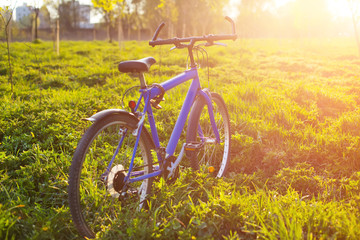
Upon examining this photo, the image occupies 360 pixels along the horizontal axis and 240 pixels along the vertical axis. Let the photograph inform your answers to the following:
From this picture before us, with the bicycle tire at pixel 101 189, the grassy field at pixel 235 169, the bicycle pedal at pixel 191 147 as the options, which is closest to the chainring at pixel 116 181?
the bicycle tire at pixel 101 189

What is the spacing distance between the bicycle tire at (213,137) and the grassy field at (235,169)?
165 millimetres

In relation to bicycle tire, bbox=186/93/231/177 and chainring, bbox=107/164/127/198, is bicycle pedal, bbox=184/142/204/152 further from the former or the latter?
chainring, bbox=107/164/127/198

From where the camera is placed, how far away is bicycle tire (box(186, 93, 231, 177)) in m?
2.99

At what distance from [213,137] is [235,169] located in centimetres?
50

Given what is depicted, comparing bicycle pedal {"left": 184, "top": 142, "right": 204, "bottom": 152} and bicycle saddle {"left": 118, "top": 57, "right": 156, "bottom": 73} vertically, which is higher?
bicycle saddle {"left": 118, "top": 57, "right": 156, "bottom": 73}

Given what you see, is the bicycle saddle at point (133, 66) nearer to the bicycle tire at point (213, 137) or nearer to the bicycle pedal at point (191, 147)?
the bicycle tire at point (213, 137)

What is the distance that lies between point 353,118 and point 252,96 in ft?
5.59

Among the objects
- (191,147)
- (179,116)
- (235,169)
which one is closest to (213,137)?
(235,169)

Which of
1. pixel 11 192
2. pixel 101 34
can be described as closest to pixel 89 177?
pixel 11 192

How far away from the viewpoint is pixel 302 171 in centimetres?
330

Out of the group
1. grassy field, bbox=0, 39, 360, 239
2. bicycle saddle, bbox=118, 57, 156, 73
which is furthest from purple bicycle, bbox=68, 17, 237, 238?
grassy field, bbox=0, 39, 360, 239

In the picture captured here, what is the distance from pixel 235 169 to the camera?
3.62 metres

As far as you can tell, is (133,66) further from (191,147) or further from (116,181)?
(191,147)

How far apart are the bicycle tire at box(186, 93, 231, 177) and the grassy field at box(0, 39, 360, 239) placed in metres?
0.16
